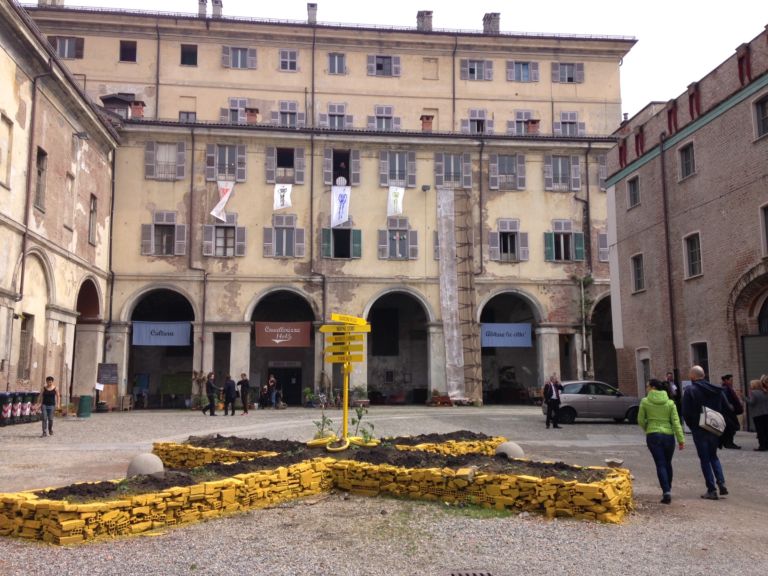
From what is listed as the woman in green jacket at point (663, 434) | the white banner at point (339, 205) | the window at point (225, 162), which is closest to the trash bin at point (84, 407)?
the window at point (225, 162)

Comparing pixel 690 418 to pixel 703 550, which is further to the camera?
pixel 690 418

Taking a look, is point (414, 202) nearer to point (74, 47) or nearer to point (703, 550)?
point (74, 47)

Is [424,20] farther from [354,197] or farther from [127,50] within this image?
[127,50]

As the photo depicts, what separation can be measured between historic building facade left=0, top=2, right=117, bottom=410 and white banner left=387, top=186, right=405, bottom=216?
12.7 m

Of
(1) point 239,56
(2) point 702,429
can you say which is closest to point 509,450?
(2) point 702,429

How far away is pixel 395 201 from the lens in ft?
110

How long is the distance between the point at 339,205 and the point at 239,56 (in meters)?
11.0

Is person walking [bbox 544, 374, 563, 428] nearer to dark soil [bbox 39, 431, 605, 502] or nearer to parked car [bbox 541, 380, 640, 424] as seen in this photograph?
parked car [bbox 541, 380, 640, 424]

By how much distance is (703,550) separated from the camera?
6805 millimetres

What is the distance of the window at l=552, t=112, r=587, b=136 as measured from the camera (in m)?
38.8

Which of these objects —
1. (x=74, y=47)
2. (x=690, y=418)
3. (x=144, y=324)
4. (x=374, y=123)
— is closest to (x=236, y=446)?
(x=690, y=418)

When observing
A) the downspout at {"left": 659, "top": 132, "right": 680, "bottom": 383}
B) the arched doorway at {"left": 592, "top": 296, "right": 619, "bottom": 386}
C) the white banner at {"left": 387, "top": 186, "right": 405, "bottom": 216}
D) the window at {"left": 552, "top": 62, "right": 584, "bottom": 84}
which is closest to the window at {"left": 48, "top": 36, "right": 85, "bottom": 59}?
the white banner at {"left": 387, "top": 186, "right": 405, "bottom": 216}

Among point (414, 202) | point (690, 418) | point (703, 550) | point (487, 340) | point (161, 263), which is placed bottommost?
point (703, 550)

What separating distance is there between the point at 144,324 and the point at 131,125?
9.03 m
